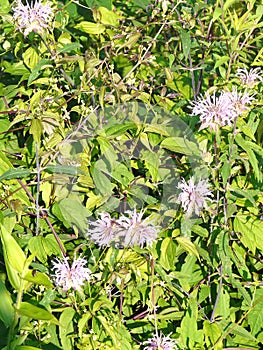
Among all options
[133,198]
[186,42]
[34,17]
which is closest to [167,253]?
[133,198]

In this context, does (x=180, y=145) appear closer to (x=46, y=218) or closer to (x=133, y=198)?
(x=133, y=198)

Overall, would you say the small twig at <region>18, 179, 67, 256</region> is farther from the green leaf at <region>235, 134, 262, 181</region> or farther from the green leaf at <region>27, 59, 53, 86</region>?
the green leaf at <region>235, 134, 262, 181</region>

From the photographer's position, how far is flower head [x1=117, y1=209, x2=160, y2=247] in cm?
131

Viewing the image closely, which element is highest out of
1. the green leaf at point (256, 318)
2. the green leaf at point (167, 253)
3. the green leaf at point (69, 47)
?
the green leaf at point (69, 47)

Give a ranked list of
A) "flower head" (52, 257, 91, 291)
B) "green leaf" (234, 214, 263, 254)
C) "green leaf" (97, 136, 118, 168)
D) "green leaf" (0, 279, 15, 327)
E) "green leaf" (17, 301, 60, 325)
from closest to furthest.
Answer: "green leaf" (17, 301, 60, 325) < "green leaf" (0, 279, 15, 327) < "flower head" (52, 257, 91, 291) < "green leaf" (97, 136, 118, 168) < "green leaf" (234, 214, 263, 254)

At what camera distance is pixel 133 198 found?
5.03 ft

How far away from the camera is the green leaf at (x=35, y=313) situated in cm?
79

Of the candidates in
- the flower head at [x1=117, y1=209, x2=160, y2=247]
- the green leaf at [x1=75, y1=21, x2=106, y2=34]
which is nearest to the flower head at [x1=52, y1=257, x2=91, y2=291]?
the flower head at [x1=117, y1=209, x2=160, y2=247]

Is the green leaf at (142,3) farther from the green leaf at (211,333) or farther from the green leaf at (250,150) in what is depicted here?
the green leaf at (211,333)

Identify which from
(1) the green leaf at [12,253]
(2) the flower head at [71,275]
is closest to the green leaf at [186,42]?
(2) the flower head at [71,275]

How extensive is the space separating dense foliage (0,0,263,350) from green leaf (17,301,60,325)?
458mm

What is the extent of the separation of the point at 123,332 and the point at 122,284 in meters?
0.11

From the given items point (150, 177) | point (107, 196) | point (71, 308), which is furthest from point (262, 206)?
point (71, 308)

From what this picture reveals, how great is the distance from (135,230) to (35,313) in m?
0.52
